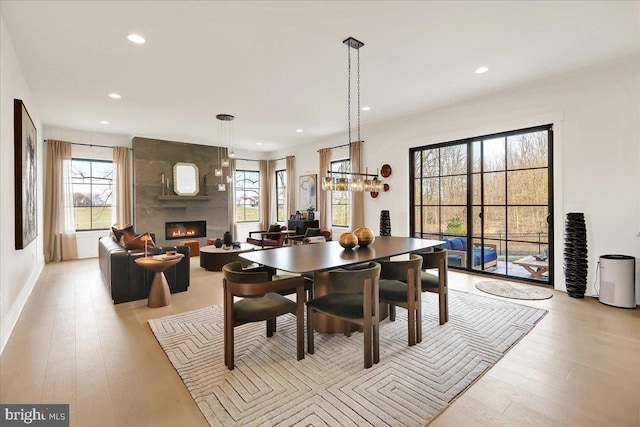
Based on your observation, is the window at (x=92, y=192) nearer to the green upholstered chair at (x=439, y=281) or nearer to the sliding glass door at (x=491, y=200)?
the sliding glass door at (x=491, y=200)

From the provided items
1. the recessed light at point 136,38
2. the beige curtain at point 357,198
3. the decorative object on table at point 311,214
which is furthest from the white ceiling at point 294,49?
the decorative object on table at point 311,214

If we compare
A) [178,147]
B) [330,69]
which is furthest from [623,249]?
[178,147]

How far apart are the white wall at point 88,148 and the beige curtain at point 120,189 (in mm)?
215

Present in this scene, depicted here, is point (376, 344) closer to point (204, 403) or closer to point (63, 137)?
point (204, 403)

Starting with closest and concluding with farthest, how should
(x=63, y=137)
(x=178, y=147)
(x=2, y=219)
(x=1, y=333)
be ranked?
(x=1, y=333) < (x=2, y=219) < (x=63, y=137) < (x=178, y=147)

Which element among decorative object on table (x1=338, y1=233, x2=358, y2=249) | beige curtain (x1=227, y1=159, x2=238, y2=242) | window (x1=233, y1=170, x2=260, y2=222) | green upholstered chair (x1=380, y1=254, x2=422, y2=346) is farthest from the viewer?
window (x1=233, y1=170, x2=260, y2=222)

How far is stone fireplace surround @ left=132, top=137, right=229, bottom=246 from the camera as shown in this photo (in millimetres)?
7406

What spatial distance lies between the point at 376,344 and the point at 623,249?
3495 millimetres

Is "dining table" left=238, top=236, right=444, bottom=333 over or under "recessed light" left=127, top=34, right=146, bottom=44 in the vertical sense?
under

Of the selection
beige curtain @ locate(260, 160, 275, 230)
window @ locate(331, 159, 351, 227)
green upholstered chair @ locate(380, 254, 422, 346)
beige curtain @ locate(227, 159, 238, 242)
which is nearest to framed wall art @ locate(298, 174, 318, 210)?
window @ locate(331, 159, 351, 227)

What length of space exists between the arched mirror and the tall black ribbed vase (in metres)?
7.67

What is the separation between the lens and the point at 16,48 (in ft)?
11.0

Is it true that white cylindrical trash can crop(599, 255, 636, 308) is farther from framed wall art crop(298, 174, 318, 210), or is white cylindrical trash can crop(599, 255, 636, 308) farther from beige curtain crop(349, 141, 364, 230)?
framed wall art crop(298, 174, 318, 210)

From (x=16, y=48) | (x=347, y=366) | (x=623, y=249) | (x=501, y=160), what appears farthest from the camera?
(x=501, y=160)
